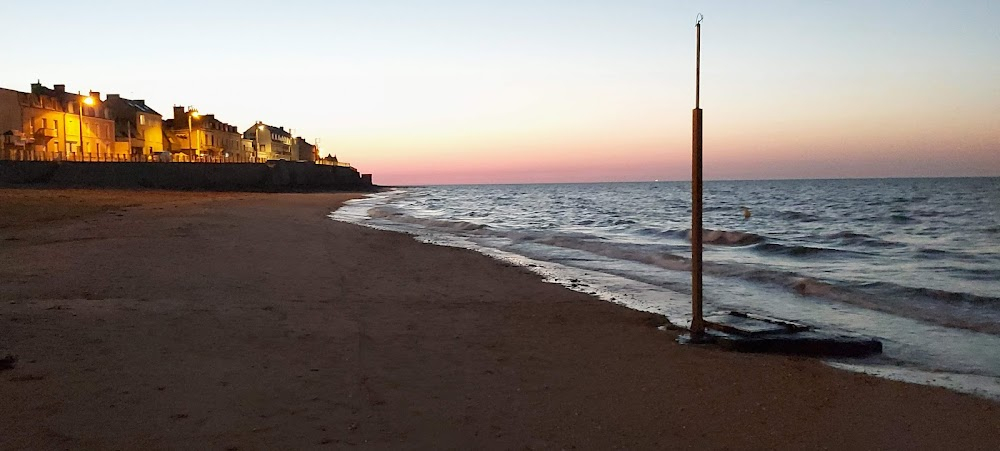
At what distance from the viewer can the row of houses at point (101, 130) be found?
54375 millimetres

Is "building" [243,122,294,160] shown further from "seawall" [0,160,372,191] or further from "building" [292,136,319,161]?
"seawall" [0,160,372,191]

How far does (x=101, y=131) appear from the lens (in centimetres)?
6575

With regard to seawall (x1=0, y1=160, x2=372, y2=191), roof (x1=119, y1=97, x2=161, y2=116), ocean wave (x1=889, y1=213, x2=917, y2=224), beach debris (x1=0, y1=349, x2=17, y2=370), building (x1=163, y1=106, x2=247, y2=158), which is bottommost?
ocean wave (x1=889, y1=213, x2=917, y2=224)

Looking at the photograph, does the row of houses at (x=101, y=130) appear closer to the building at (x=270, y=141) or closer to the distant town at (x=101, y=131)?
the distant town at (x=101, y=131)

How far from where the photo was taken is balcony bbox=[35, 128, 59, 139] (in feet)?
186

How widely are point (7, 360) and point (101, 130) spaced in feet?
233

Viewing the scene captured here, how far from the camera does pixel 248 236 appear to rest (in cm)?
1762

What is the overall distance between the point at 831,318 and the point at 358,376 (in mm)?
7817

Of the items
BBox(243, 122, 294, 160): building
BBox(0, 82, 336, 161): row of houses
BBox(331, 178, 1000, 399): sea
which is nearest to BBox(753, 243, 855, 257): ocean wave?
BBox(331, 178, 1000, 399): sea

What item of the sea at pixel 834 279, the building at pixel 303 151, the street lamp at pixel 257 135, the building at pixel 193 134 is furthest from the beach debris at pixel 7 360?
the building at pixel 303 151

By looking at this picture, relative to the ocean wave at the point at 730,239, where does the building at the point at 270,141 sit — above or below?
above

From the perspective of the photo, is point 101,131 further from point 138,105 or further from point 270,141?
point 270,141

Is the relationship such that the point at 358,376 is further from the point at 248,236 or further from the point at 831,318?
the point at 248,236

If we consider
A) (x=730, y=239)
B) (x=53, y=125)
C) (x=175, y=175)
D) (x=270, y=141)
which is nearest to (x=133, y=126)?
(x=53, y=125)
